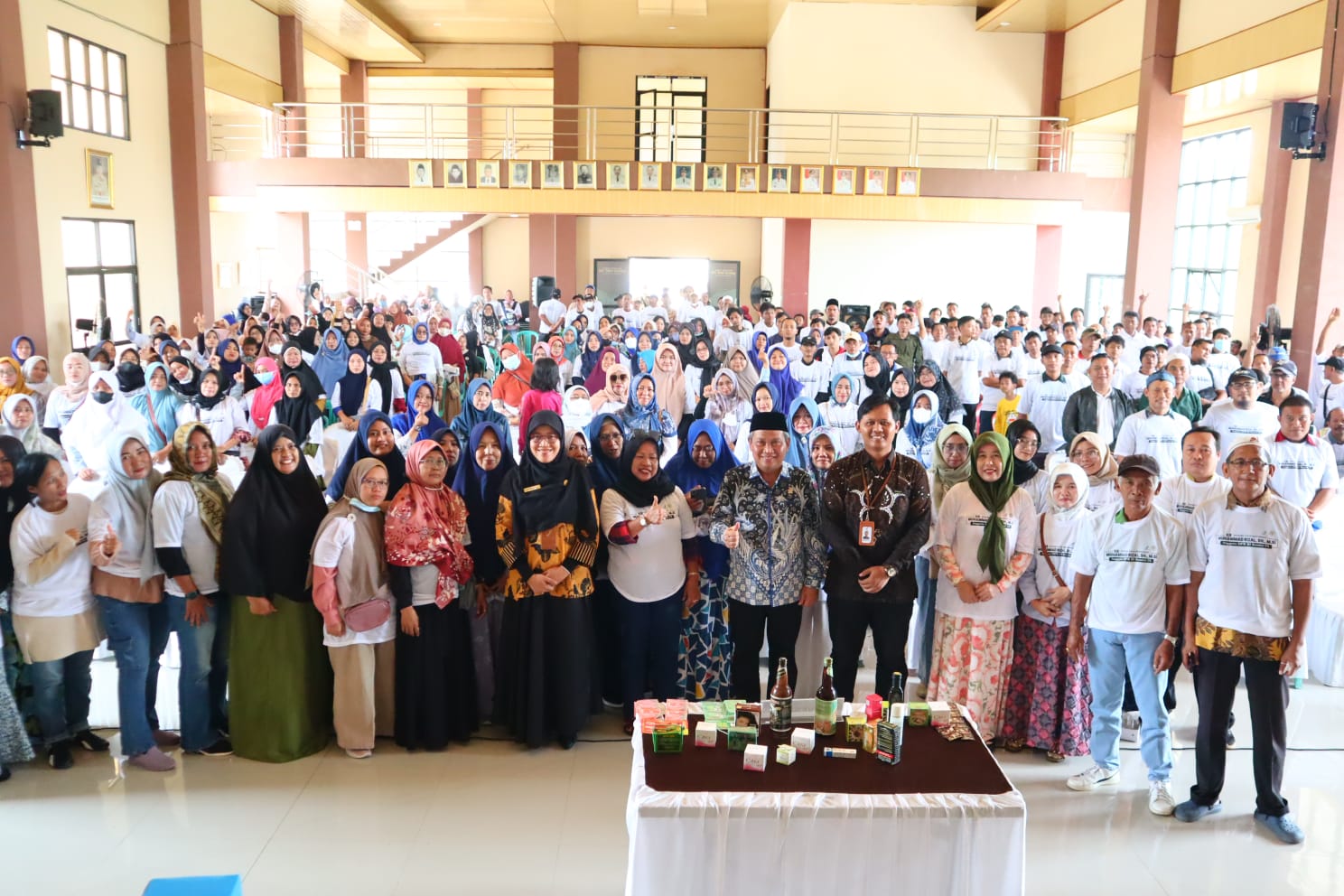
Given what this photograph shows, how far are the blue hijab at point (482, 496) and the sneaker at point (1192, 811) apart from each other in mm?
3465

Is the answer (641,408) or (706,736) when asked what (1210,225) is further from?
(706,736)

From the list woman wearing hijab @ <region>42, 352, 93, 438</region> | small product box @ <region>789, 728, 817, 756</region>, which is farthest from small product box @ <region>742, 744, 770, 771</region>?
woman wearing hijab @ <region>42, 352, 93, 438</region>

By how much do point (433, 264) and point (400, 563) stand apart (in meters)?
25.1

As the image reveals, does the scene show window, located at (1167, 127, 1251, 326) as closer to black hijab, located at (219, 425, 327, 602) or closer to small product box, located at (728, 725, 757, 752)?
small product box, located at (728, 725, 757, 752)

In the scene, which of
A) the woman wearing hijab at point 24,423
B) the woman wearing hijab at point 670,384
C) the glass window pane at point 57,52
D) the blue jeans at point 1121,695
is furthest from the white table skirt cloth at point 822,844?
the glass window pane at point 57,52

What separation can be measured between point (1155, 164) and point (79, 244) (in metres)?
16.2

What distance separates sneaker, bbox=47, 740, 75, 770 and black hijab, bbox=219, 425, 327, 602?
1.18 meters

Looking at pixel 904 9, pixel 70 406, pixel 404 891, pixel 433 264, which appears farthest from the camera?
pixel 433 264

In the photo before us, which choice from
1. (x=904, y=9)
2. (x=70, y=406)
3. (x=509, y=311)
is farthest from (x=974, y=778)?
(x=904, y=9)

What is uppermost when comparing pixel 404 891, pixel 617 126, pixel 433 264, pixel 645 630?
pixel 617 126

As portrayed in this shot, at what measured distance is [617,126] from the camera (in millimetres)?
24484

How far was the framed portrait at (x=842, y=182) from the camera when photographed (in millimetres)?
16469

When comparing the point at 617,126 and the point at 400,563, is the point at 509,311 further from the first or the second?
the point at 400,563

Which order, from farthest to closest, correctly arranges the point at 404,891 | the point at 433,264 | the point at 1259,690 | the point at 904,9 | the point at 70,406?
1. the point at 433,264
2. the point at 904,9
3. the point at 70,406
4. the point at 1259,690
5. the point at 404,891
